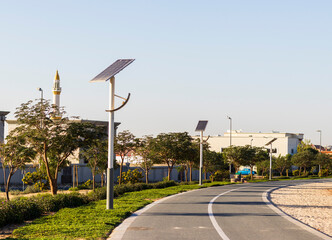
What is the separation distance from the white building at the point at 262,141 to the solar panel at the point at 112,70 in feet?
281

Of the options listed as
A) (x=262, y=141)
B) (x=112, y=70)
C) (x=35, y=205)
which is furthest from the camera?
(x=262, y=141)

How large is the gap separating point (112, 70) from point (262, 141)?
92784 mm

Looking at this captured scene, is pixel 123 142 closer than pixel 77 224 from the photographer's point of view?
No

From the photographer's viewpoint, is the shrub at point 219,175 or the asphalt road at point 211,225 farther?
the shrub at point 219,175

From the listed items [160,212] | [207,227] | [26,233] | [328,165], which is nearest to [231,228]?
[207,227]

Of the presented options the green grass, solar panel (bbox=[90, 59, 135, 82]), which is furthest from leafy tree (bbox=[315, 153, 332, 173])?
the green grass

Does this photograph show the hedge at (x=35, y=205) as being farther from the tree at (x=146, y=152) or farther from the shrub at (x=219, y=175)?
the shrub at (x=219, y=175)

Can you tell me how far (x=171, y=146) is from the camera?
40.3m

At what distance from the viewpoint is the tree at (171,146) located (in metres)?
40.1

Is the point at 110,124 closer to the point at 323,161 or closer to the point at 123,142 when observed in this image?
the point at 123,142

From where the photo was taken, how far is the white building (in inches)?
3971

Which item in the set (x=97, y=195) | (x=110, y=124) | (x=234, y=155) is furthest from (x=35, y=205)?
(x=234, y=155)

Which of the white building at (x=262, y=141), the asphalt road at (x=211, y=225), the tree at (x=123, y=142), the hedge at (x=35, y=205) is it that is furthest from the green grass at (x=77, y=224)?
the white building at (x=262, y=141)

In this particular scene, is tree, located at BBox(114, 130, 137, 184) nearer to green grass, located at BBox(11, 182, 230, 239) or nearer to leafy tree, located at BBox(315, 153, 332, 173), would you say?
green grass, located at BBox(11, 182, 230, 239)
